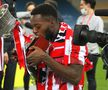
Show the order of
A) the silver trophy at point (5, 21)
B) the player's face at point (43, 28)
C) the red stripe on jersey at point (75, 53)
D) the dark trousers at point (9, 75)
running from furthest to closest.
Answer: the dark trousers at point (9, 75), the red stripe on jersey at point (75, 53), the player's face at point (43, 28), the silver trophy at point (5, 21)

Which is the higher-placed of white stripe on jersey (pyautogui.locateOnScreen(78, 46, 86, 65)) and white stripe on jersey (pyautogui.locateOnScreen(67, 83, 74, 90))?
white stripe on jersey (pyautogui.locateOnScreen(78, 46, 86, 65))

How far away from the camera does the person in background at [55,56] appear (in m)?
2.91

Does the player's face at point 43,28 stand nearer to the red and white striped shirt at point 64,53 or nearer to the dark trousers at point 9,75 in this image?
the red and white striped shirt at point 64,53

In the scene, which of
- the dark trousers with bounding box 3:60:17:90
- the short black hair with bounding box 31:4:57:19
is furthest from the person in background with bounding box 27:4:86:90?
the dark trousers with bounding box 3:60:17:90

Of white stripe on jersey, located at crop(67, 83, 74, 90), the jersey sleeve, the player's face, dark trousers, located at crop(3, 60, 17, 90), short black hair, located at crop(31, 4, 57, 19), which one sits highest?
short black hair, located at crop(31, 4, 57, 19)

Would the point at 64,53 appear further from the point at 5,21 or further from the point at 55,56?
the point at 5,21

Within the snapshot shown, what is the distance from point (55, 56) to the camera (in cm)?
310

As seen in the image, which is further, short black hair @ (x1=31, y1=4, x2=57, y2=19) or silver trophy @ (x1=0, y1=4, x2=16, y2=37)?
short black hair @ (x1=31, y1=4, x2=57, y2=19)

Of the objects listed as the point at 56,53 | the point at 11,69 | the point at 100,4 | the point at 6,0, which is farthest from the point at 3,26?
the point at 100,4

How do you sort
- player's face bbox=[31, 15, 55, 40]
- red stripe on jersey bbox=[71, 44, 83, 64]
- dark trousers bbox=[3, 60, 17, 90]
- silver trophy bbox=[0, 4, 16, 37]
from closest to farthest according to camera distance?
1. silver trophy bbox=[0, 4, 16, 37]
2. player's face bbox=[31, 15, 55, 40]
3. red stripe on jersey bbox=[71, 44, 83, 64]
4. dark trousers bbox=[3, 60, 17, 90]

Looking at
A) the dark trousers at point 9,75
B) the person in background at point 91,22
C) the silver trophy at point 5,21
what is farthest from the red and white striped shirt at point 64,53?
the dark trousers at point 9,75

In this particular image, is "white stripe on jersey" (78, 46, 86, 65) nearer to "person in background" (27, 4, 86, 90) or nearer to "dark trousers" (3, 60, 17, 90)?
"person in background" (27, 4, 86, 90)

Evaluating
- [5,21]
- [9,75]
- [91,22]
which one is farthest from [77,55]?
[9,75]

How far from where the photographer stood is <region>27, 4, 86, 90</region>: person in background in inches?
114
